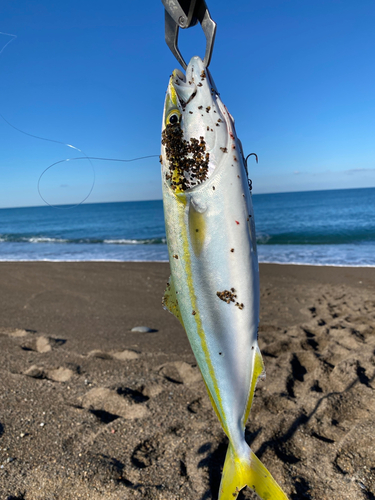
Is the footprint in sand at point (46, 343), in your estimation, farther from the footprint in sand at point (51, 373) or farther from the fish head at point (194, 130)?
the fish head at point (194, 130)

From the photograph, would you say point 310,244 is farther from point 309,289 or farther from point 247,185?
point 247,185

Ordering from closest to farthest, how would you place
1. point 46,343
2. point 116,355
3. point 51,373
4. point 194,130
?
point 194,130
point 51,373
point 116,355
point 46,343

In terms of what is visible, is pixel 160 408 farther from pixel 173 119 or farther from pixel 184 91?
pixel 184 91

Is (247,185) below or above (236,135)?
below

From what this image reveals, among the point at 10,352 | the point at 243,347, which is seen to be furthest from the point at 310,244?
the point at 243,347

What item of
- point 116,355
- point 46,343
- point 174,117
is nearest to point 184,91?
point 174,117
